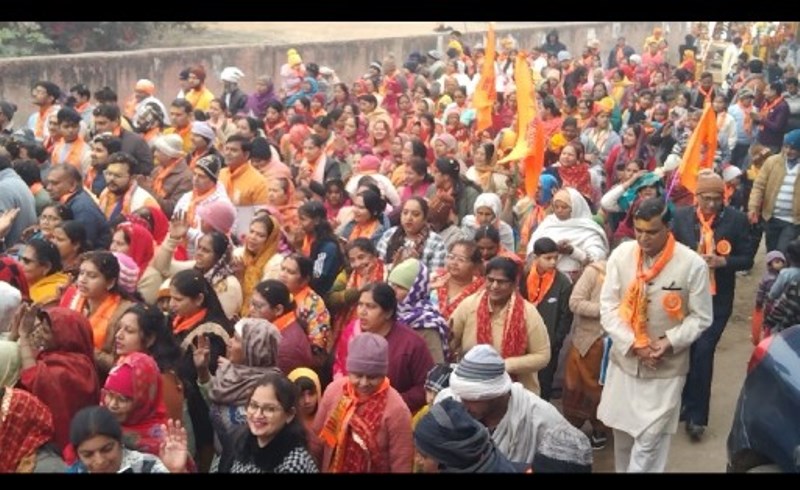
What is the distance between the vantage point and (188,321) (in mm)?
5172

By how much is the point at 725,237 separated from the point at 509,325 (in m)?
2.05

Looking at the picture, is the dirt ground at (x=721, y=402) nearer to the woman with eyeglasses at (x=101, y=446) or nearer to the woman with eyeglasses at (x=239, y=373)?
the woman with eyeglasses at (x=239, y=373)

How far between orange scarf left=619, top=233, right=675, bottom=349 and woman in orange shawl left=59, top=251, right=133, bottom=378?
7.88 ft

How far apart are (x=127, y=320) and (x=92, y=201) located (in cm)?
247

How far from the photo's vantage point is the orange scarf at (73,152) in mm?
8906

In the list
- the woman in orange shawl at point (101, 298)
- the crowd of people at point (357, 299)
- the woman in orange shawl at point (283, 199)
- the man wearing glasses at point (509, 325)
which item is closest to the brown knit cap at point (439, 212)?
the crowd of people at point (357, 299)

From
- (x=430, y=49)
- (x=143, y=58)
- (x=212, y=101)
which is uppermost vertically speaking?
(x=212, y=101)

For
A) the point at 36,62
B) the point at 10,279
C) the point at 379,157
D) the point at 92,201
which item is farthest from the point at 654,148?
the point at 36,62

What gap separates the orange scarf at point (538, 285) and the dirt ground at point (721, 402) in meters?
1.01

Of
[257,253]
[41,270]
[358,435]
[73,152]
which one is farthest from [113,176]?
[358,435]

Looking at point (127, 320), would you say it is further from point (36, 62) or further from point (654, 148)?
point (36, 62)

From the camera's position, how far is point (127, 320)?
15.5 feet

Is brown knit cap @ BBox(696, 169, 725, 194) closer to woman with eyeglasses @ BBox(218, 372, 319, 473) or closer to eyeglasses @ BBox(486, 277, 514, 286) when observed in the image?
eyeglasses @ BBox(486, 277, 514, 286)

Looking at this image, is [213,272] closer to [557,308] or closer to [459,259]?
[459,259]
